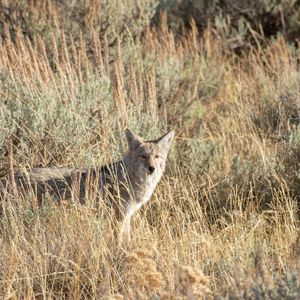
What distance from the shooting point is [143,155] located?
6.14 meters

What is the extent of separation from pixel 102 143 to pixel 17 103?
2.77ft

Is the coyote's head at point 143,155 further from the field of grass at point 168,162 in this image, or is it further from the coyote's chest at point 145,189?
the field of grass at point 168,162

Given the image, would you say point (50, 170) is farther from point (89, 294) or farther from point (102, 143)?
point (89, 294)

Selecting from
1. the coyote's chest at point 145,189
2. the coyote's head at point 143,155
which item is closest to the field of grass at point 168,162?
the coyote's chest at point 145,189

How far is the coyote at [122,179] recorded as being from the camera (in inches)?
227

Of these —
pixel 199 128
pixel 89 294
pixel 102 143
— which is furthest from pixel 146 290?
pixel 199 128

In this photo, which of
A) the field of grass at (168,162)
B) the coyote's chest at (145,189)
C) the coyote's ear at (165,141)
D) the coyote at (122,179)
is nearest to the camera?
the field of grass at (168,162)

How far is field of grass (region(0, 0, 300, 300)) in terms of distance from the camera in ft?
14.2

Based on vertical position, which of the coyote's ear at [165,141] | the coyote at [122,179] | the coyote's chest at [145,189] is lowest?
the coyote's chest at [145,189]

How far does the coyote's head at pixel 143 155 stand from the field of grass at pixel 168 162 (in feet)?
0.76

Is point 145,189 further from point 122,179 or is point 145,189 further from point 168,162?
point 168,162

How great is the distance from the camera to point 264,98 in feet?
27.2

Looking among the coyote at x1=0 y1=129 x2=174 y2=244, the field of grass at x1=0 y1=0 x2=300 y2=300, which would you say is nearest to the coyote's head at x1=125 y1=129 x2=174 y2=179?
the coyote at x1=0 y1=129 x2=174 y2=244

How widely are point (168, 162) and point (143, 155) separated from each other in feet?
2.97
